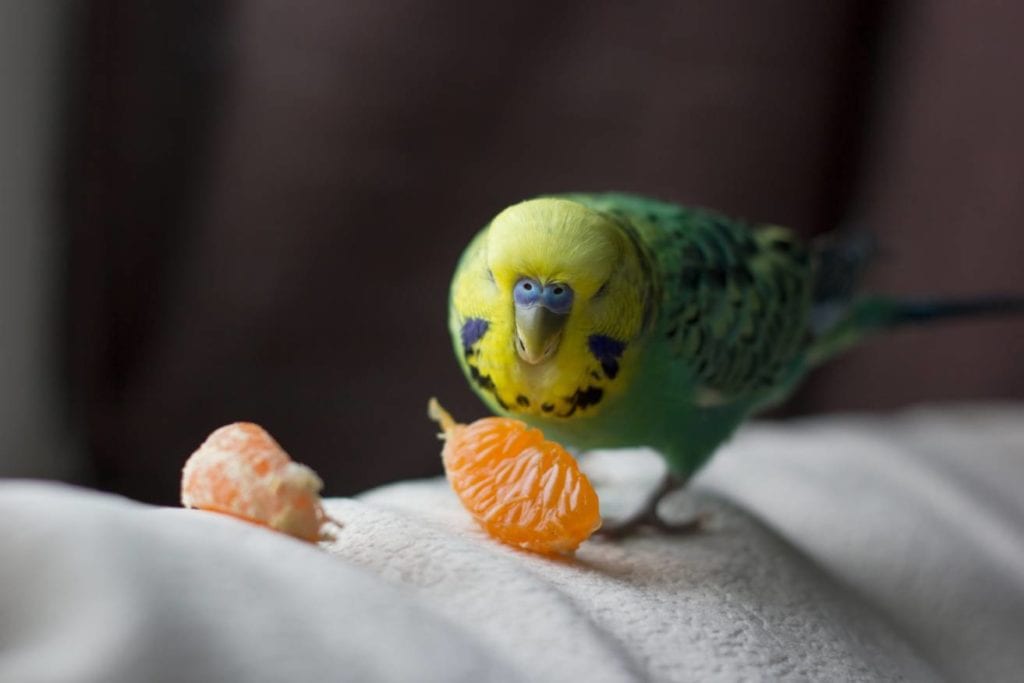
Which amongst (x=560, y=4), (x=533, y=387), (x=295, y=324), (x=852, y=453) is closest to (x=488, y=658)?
(x=533, y=387)

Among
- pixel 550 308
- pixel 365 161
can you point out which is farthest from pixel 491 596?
pixel 365 161

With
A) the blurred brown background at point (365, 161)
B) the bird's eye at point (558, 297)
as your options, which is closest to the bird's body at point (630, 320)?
the bird's eye at point (558, 297)

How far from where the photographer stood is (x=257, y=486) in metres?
0.74

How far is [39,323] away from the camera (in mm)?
1819

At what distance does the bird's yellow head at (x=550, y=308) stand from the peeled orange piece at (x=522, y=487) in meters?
0.06

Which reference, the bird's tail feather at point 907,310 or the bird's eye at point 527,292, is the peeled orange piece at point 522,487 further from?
the bird's tail feather at point 907,310

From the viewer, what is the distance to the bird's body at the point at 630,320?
0.90 m

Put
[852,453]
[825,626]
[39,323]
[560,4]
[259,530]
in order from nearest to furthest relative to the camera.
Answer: [259,530]
[825,626]
[852,453]
[39,323]
[560,4]

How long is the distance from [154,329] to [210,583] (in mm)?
1360

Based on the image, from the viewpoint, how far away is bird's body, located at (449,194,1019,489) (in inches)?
35.5

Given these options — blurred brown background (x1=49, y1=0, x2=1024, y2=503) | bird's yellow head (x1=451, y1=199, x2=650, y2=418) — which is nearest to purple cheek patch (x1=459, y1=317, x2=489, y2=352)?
bird's yellow head (x1=451, y1=199, x2=650, y2=418)

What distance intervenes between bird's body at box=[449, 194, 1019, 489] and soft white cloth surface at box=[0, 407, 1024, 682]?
0.39 feet

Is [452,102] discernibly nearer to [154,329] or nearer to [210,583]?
[154,329]

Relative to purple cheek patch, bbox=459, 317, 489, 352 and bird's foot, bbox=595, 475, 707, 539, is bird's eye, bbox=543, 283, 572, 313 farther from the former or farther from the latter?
bird's foot, bbox=595, 475, 707, 539
